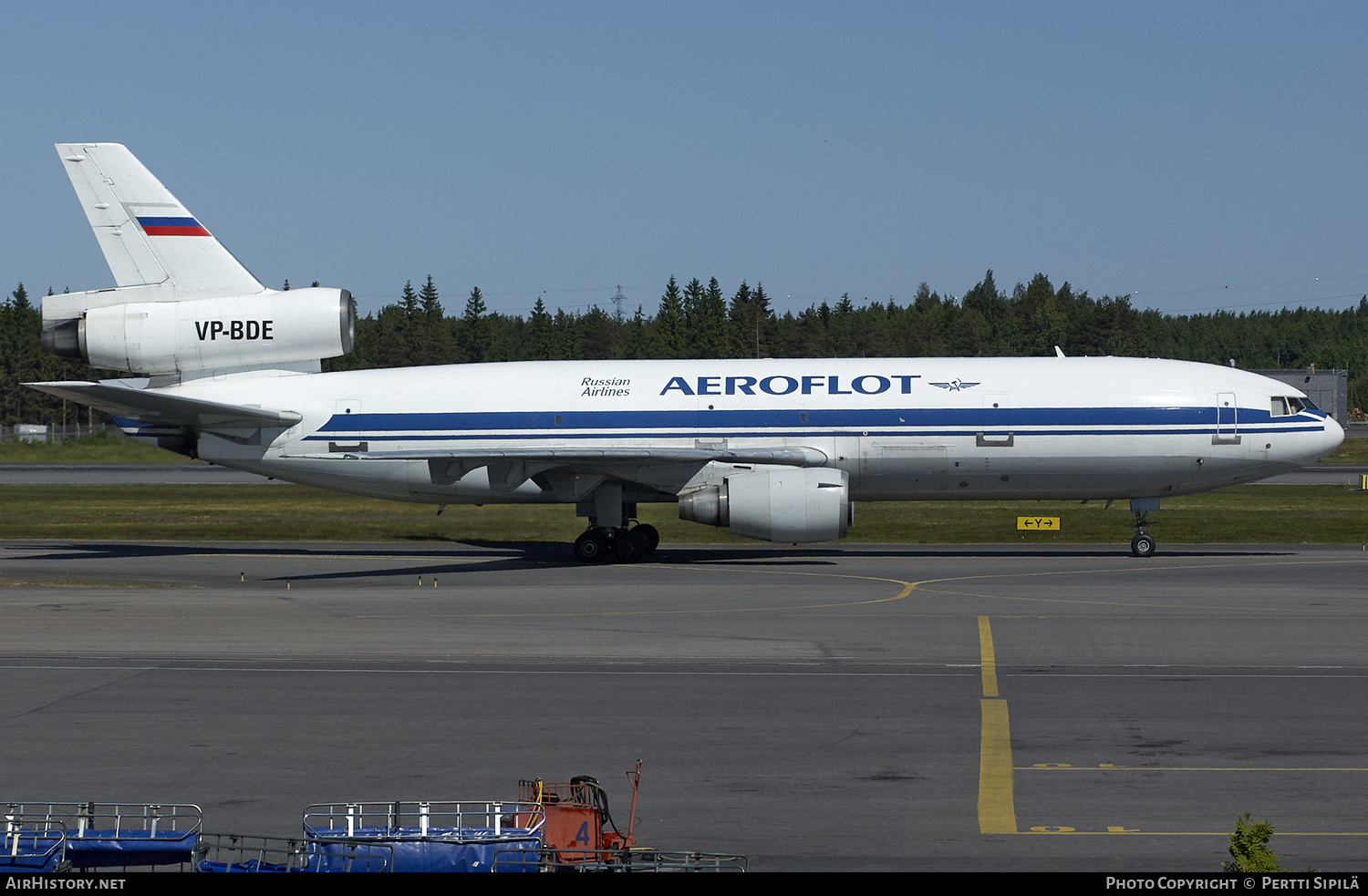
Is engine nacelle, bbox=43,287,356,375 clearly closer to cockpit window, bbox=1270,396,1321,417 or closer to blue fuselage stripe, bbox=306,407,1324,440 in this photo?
blue fuselage stripe, bbox=306,407,1324,440

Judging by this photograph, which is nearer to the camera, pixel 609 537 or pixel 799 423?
pixel 799 423

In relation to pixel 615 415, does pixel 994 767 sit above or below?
below

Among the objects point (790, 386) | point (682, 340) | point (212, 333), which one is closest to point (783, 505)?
point (790, 386)

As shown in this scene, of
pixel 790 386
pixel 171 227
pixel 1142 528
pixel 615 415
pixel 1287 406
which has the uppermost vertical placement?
pixel 171 227

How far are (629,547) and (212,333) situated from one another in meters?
14.7

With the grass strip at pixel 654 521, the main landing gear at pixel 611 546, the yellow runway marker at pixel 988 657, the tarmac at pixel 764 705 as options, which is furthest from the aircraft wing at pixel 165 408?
the yellow runway marker at pixel 988 657

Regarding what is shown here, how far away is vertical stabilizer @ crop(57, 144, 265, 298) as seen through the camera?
38.0m

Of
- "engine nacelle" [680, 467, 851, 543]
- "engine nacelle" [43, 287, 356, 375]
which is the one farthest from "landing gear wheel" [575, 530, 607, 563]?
"engine nacelle" [43, 287, 356, 375]

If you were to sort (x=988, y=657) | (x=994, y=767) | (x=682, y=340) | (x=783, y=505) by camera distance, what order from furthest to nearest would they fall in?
(x=682, y=340) < (x=783, y=505) < (x=988, y=657) < (x=994, y=767)

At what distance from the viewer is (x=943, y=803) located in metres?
13.1

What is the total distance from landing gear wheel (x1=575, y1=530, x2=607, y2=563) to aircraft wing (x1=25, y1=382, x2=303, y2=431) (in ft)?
32.1

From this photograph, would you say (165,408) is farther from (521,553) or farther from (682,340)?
(682,340)

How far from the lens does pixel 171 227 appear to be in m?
38.4

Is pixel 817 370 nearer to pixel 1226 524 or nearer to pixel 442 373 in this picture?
pixel 442 373
